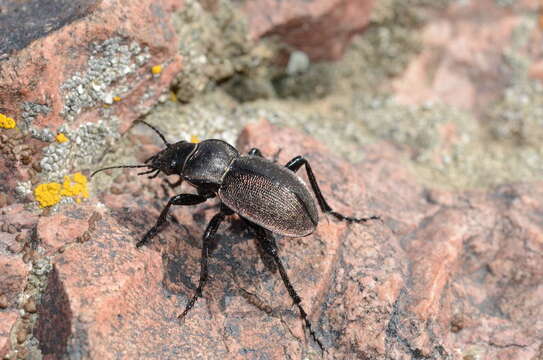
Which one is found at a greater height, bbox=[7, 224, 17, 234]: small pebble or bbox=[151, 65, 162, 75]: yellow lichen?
bbox=[151, 65, 162, 75]: yellow lichen

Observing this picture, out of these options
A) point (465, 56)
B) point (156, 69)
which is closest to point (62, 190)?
point (156, 69)

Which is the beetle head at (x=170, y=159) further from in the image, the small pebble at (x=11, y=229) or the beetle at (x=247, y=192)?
the small pebble at (x=11, y=229)

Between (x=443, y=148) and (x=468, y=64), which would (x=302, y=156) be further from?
(x=468, y=64)

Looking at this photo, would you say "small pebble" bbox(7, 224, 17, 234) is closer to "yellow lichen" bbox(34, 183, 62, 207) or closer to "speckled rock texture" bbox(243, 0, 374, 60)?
"yellow lichen" bbox(34, 183, 62, 207)

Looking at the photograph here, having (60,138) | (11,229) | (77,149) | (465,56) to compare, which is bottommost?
(465,56)

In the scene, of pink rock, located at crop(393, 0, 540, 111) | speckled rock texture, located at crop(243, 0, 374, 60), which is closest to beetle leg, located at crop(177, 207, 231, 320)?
speckled rock texture, located at crop(243, 0, 374, 60)

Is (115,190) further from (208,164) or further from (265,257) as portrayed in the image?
(265,257)
